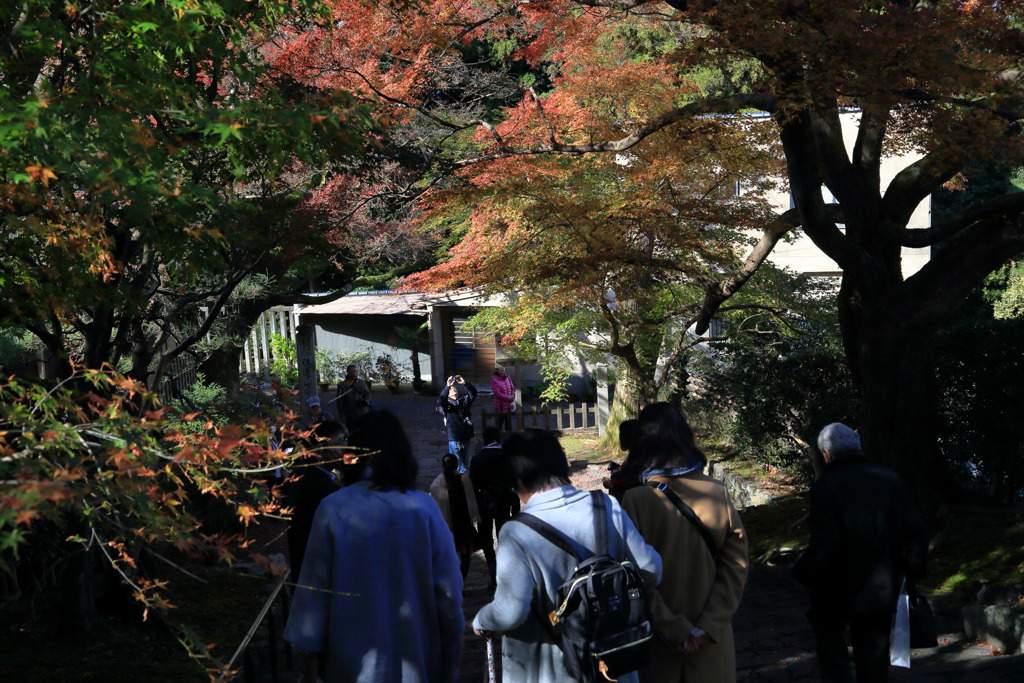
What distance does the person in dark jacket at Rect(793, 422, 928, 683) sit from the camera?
418 cm

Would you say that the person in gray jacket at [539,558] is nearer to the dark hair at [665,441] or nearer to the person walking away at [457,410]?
the dark hair at [665,441]

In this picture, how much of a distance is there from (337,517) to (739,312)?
474 inches

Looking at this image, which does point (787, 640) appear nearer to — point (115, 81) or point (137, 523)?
point (137, 523)

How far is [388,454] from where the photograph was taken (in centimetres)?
337

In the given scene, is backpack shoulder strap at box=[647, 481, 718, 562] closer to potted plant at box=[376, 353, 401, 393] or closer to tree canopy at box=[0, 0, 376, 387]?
tree canopy at box=[0, 0, 376, 387]

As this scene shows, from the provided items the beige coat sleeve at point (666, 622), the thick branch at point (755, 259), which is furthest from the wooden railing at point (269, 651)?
the thick branch at point (755, 259)

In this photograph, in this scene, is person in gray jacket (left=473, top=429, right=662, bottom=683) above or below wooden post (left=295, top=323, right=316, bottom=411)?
below

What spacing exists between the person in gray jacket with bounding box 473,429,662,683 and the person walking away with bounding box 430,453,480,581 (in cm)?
321

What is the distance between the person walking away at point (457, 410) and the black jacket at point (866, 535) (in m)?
8.77

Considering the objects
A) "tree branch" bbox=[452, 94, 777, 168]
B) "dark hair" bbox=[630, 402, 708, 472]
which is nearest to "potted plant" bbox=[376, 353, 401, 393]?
"tree branch" bbox=[452, 94, 777, 168]

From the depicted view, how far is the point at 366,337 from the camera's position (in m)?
28.6

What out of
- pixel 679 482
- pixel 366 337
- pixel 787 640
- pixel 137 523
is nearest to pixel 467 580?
pixel 787 640

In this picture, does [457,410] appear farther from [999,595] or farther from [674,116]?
[999,595]

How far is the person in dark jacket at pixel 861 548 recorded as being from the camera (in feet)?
13.7
